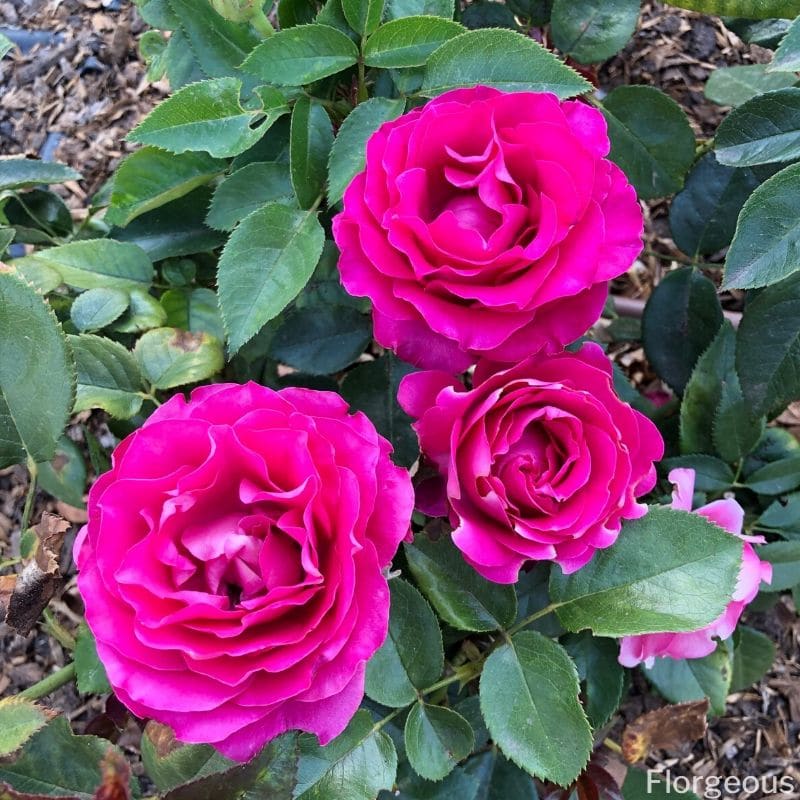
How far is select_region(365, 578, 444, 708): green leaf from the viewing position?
0.71 metres

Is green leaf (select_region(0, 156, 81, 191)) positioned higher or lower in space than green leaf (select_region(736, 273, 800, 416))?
higher

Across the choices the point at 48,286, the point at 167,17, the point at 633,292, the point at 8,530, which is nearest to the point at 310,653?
the point at 48,286

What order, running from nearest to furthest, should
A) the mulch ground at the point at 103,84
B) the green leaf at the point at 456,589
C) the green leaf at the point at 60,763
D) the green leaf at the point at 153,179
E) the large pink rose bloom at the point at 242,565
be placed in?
the large pink rose bloom at the point at 242,565 → the green leaf at the point at 60,763 → the green leaf at the point at 456,589 → the green leaf at the point at 153,179 → the mulch ground at the point at 103,84

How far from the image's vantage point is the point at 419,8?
775 millimetres

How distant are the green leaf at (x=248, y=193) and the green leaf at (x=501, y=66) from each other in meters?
0.19

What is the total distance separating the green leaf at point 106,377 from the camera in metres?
0.77

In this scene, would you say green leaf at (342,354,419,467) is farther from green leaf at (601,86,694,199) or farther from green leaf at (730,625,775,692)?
green leaf at (730,625,775,692)

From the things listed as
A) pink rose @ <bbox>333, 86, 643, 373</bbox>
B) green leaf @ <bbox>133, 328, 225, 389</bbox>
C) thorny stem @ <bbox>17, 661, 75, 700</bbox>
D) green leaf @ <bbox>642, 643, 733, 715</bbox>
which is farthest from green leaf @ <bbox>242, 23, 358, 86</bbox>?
green leaf @ <bbox>642, 643, 733, 715</bbox>

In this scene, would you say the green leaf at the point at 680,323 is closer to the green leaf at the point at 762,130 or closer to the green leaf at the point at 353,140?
the green leaf at the point at 762,130

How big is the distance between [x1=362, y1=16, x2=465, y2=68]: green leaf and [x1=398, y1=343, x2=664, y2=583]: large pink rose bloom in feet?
1.01

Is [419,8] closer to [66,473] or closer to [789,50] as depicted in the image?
[789,50]

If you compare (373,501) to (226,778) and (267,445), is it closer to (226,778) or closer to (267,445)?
(267,445)

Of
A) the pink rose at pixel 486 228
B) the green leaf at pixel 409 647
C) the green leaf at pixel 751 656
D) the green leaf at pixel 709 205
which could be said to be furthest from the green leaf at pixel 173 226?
the green leaf at pixel 751 656

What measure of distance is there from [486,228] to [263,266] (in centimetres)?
21
